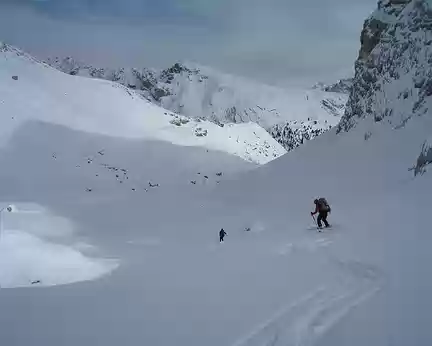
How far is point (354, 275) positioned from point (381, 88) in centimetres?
2262

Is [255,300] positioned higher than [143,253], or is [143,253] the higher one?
[143,253]

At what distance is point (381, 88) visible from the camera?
28.2 metres

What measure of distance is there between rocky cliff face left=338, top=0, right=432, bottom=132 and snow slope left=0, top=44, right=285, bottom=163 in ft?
83.9

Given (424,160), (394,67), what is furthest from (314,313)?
(394,67)

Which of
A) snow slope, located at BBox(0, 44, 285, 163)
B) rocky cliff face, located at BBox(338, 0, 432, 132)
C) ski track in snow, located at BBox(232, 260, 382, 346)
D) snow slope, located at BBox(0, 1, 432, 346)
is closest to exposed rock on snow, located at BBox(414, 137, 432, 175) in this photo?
snow slope, located at BBox(0, 1, 432, 346)

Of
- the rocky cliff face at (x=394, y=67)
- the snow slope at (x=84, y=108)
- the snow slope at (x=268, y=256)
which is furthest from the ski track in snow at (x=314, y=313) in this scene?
the snow slope at (x=84, y=108)

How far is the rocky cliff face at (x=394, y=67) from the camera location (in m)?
24.2

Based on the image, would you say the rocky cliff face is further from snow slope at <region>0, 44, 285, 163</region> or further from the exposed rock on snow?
snow slope at <region>0, 44, 285, 163</region>

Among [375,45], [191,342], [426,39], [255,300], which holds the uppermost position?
[375,45]

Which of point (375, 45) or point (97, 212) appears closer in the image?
point (97, 212)

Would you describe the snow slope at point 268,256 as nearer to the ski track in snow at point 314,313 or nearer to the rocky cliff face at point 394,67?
the ski track in snow at point 314,313

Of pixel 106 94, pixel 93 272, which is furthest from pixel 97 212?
pixel 106 94

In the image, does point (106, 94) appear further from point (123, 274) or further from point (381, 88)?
point (123, 274)

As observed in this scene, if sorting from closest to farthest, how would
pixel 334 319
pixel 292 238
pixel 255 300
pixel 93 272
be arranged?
pixel 334 319 < pixel 255 300 < pixel 93 272 < pixel 292 238
